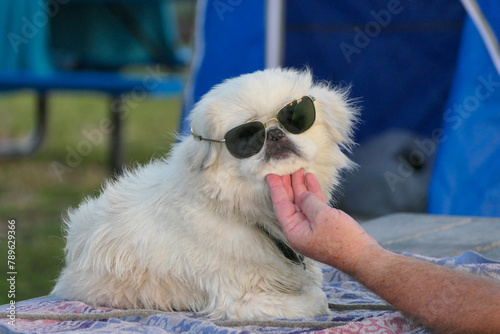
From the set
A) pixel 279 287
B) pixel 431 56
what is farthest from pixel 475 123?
pixel 279 287

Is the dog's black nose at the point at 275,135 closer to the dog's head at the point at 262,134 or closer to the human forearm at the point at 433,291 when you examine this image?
the dog's head at the point at 262,134

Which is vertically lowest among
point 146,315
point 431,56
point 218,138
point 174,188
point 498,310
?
point 146,315

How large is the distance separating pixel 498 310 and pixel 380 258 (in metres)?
0.38

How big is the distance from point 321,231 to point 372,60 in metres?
4.28

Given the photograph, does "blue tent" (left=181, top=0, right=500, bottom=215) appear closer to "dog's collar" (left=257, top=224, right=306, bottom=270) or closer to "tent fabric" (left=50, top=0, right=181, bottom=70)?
"dog's collar" (left=257, top=224, right=306, bottom=270)

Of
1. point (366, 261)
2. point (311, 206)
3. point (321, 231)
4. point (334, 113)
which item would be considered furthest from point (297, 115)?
point (366, 261)

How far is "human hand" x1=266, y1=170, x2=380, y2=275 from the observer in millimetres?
2141

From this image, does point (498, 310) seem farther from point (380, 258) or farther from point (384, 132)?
point (384, 132)

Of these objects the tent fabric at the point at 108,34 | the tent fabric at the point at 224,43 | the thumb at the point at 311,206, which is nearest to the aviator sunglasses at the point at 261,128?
the thumb at the point at 311,206

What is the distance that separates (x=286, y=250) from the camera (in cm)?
248

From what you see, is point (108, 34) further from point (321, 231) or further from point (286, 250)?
point (321, 231)

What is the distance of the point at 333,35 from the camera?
6.08m

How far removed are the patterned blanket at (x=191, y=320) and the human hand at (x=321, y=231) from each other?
0.24 meters

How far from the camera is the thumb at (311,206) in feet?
7.20
